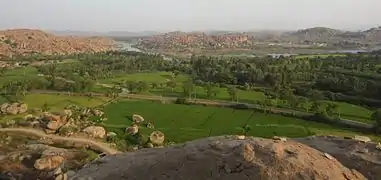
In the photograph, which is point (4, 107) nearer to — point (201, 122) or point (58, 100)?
point (58, 100)

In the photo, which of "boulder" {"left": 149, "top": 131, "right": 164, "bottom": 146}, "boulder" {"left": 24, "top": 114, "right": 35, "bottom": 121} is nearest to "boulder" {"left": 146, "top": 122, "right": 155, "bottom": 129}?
"boulder" {"left": 149, "top": 131, "right": 164, "bottom": 146}

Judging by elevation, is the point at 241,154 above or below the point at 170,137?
above

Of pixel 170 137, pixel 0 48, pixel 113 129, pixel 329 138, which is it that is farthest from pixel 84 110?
pixel 0 48

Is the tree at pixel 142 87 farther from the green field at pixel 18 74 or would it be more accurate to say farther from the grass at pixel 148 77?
the green field at pixel 18 74

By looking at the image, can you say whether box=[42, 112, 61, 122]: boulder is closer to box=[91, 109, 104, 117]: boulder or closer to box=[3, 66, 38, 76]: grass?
box=[91, 109, 104, 117]: boulder

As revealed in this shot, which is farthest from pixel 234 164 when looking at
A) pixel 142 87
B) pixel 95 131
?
pixel 142 87

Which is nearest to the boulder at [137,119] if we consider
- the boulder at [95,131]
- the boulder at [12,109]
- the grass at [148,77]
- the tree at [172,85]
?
the boulder at [95,131]

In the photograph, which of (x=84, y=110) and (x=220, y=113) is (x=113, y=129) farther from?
(x=220, y=113)
